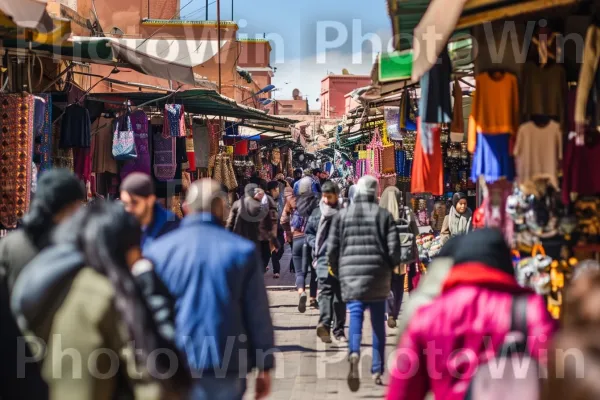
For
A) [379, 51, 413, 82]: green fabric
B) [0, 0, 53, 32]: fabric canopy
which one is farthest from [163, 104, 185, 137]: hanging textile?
[0, 0, 53, 32]: fabric canopy

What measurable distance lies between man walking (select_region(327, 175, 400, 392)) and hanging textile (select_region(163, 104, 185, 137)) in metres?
5.69

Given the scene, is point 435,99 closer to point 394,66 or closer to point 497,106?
point 497,106

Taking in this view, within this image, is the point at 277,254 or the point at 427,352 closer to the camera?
the point at 427,352

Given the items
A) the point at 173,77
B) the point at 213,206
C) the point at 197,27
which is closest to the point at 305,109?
the point at 197,27

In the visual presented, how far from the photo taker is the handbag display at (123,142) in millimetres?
12414

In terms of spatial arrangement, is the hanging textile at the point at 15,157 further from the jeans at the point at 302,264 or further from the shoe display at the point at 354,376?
the jeans at the point at 302,264

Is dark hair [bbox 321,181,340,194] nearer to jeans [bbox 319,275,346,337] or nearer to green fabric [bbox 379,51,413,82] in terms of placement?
jeans [bbox 319,275,346,337]

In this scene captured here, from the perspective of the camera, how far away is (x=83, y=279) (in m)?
3.67

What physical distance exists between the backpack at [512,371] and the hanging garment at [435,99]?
3.58 metres

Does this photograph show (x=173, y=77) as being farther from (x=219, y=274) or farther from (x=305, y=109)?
(x=305, y=109)

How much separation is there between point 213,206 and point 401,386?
5.34 ft

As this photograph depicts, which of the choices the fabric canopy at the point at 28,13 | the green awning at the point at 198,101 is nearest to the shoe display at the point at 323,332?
the fabric canopy at the point at 28,13

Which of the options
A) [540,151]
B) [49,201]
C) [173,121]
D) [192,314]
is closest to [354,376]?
[540,151]

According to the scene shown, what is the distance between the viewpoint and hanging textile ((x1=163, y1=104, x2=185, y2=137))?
43.9ft
